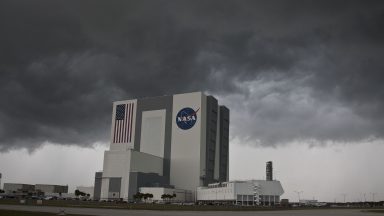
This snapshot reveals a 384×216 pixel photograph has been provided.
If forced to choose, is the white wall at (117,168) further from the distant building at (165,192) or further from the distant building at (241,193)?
the distant building at (241,193)

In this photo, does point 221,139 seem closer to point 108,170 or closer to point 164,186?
point 164,186

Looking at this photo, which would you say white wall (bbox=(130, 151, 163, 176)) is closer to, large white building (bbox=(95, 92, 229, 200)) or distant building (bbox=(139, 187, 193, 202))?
large white building (bbox=(95, 92, 229, 200))

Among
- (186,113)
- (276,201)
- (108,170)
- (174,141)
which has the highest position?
(186,113)

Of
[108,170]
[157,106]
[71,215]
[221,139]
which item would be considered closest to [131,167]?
[108,170]

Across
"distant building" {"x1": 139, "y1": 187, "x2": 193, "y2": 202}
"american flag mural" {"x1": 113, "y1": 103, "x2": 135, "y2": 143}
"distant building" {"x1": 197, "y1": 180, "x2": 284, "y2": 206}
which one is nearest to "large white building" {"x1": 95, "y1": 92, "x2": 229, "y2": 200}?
"american flag mural" {"x1": 113, "y1": 103, "x2": 135, "y2": 143}

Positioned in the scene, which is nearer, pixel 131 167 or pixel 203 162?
pixel 131 167

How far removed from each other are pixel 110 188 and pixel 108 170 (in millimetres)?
7106

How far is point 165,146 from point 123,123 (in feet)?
85.0

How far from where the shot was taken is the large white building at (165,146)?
15200 cm

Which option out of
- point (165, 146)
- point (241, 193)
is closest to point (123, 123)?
point (165, 146)

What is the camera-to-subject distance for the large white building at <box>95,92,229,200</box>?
152m

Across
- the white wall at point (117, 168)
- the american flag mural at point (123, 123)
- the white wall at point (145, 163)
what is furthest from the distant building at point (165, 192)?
A: the american flag mural at point (123, 123)

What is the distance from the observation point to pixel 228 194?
15288cm

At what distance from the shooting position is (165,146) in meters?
170
